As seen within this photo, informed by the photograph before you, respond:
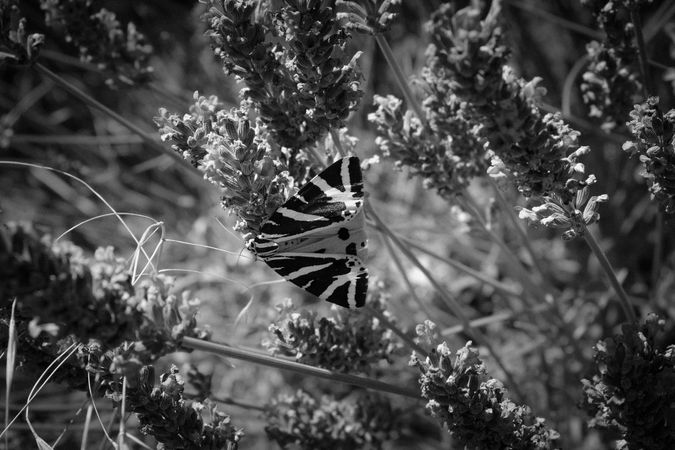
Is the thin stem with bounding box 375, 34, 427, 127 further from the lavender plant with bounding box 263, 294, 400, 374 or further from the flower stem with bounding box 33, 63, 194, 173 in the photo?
the flower stem with bounding box 33, 63, 194, 173

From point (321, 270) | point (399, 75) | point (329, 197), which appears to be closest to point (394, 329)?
point (321, 270)

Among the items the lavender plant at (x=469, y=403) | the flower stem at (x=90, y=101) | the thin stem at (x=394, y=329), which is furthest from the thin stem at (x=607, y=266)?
the flower stem at (x=90, y=101)

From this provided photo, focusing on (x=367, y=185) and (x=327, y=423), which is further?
(x=367, y=185)

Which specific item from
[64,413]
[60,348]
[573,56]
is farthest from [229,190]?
[573,56]

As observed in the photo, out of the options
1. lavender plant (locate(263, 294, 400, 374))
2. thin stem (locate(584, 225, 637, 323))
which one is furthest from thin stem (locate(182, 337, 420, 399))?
thin stem (locate(584, 225, 637, 323))

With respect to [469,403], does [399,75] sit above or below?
above

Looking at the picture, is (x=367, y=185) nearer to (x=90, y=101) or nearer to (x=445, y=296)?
(x=445, y=296)
